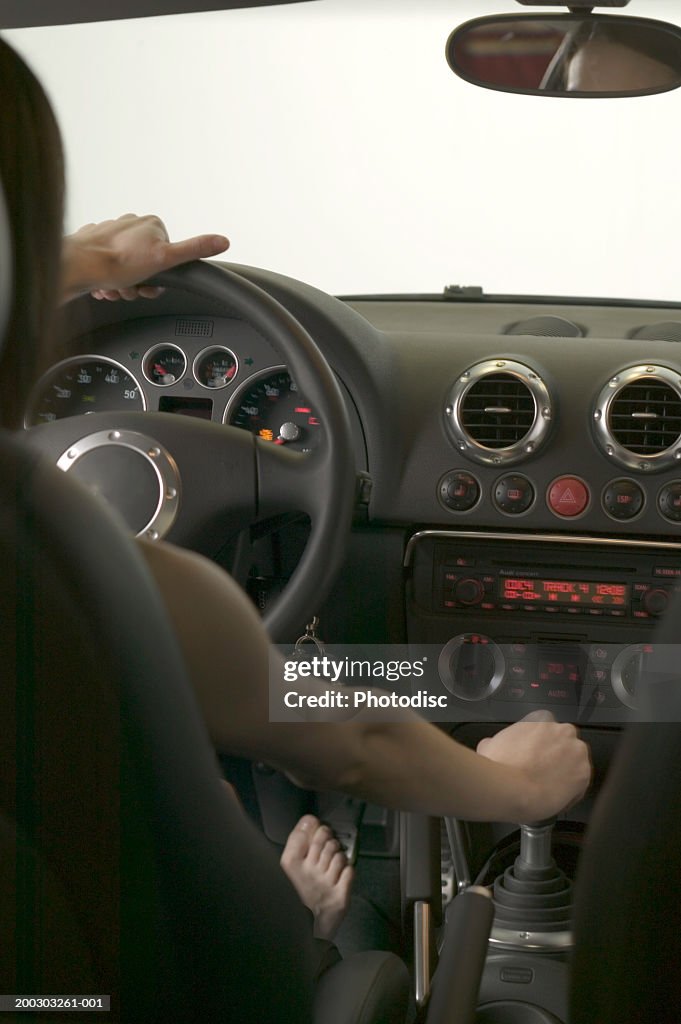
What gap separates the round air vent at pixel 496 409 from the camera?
153 centimetres

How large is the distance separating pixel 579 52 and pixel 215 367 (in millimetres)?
597

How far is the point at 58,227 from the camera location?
26.4 inches

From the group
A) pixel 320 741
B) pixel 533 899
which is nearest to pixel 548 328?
pixel 533 899

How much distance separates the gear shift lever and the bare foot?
23 centimetres

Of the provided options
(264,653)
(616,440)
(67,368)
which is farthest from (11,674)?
(616,440)

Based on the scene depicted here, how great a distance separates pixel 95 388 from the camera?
1413 mm

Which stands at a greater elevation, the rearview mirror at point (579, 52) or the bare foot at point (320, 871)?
the rearview mirror at point (579, 52)

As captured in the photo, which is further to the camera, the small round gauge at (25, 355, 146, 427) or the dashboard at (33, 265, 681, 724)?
the dashboard at (33, 265, 681, 724)

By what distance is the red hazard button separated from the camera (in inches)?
59.3

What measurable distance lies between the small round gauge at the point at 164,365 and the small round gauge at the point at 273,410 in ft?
0.28

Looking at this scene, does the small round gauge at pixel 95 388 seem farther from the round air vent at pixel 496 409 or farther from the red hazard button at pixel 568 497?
the red hazard button at pixel 568 497

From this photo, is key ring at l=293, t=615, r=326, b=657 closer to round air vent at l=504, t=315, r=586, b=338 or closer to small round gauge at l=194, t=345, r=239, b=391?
small round gauge at l=194, t=345, r=239, b=391

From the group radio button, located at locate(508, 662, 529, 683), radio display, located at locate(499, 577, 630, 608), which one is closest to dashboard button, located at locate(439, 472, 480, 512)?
radio display, located at locate(499, 577, 630, 608)

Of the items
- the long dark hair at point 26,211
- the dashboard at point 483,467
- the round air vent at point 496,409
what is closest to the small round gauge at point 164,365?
the dashboard at point 483,467
